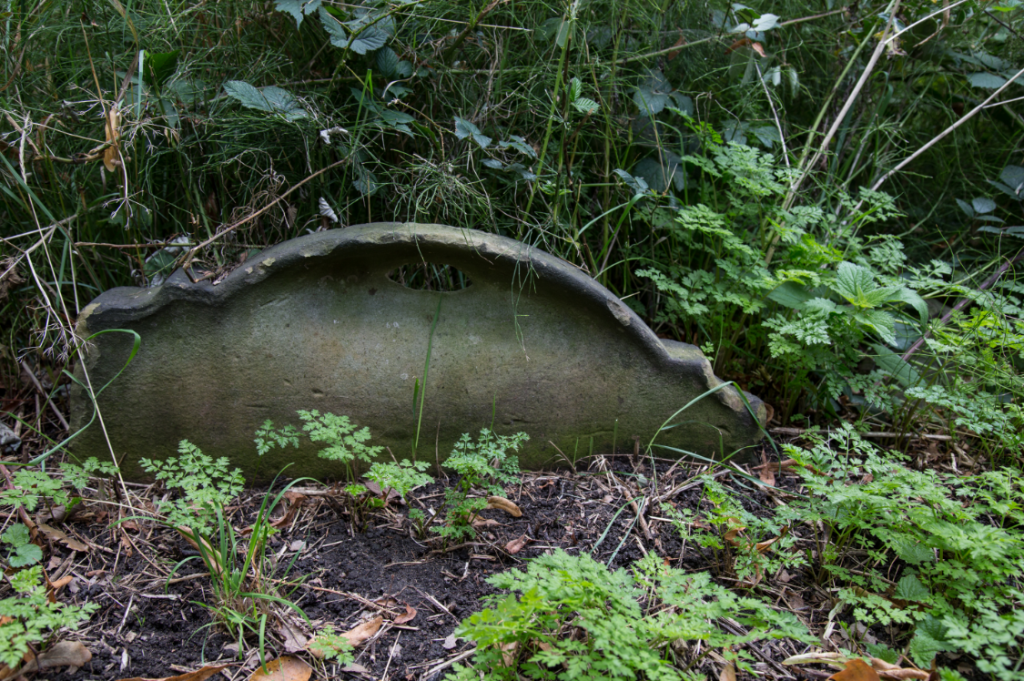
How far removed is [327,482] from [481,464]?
65 centimetres

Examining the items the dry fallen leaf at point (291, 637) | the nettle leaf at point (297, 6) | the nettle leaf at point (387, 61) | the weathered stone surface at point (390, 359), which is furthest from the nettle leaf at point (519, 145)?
the dry fallen leaf at point (291, 637)

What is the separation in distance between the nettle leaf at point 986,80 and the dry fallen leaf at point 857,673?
2.30 metres

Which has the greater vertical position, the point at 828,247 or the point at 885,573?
the point at 828,247

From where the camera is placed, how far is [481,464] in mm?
1679

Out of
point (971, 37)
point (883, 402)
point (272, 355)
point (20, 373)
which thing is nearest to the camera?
point (272, 355)

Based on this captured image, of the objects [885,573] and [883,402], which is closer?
[885,573]

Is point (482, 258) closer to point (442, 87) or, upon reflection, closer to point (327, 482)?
point (442, 87)

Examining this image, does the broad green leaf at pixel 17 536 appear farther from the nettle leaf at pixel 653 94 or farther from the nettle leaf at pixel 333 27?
the nettle leaf at pixel 653 94

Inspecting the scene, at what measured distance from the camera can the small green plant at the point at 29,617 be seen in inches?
48.9

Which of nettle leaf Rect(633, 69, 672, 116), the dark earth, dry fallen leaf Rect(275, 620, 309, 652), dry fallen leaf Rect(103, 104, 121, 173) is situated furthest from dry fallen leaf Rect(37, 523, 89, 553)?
nettle leaf Rect(633, 69, 672, 116)

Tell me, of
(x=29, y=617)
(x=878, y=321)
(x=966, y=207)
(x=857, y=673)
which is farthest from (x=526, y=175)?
(x=966, y=207)

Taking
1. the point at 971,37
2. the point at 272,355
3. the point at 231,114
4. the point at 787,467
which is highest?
the point at 971,37

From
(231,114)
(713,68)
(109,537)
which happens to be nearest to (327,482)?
(109,537)

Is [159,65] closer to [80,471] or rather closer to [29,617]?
[80,471]
